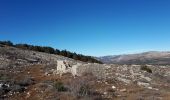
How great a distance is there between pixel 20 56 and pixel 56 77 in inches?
750

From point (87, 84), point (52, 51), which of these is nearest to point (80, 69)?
point (87, 84)

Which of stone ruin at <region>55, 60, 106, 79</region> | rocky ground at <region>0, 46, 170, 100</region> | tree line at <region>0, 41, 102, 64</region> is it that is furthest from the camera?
tree line at <region>0, 41, 102, 64</region>

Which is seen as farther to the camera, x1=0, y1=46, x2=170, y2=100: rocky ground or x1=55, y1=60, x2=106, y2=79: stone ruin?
x1=55, y1=60, x2=106, y2=79: stone ruin

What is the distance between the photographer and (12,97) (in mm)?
23188

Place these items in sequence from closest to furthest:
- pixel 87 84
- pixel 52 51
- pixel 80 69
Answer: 1. pixel 87 84
2. pixel 80 69
3. pixel 52 51

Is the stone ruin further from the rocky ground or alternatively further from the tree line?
the tree line

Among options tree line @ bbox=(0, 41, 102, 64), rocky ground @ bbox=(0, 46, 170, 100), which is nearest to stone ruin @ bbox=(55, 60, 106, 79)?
rocky ground @ bbox=(0, 46, 170, 100)

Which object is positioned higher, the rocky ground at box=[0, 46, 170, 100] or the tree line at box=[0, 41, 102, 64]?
the tree line at box=[0, 41, 102, 64]

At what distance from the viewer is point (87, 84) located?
2578 centimetres

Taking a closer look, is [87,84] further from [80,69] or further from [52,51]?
[52,51]

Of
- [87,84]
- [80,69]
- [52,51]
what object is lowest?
[87,84]

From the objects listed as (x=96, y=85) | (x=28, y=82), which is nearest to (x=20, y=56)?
(x=28, y=82)

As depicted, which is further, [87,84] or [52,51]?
[52,51]

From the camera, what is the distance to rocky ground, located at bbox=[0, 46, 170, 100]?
74.9 feet
